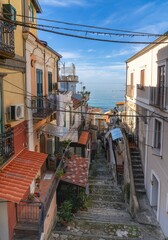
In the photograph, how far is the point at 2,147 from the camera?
788cm

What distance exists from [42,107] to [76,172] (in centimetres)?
549

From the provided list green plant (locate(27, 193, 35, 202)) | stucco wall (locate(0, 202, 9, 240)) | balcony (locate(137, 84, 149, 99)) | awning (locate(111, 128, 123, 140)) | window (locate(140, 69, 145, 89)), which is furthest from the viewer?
awning (locate(111, 128, 123, 140))

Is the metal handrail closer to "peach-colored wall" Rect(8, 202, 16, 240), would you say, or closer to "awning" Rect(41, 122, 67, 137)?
"awning" Rect(41, 122, 67, 137)

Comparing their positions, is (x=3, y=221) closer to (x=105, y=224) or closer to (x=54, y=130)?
(x=105, y=224)

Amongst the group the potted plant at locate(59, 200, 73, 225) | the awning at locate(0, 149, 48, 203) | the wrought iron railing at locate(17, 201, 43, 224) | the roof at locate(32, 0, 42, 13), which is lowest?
the potted plant at locate(59, 200, 73, 225)

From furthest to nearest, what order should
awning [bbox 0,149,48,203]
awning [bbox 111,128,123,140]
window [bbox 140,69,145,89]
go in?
awning [bbox 111,128,123,140], window [bbox 140,69,145,89], awning [bbox 0,149,48,203]

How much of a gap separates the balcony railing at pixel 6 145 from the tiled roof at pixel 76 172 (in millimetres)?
6188

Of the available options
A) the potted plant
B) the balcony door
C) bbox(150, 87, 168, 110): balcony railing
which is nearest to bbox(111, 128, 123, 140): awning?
bbox(150, 87, 168, 110): balcony railing

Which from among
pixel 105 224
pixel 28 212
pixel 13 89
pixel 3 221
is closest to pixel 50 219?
pixel 28 212

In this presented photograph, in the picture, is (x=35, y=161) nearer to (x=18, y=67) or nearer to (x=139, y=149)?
(x=18, y=67)

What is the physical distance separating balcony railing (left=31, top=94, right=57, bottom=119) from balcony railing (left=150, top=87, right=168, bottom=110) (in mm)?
5836

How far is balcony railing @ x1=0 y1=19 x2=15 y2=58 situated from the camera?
7.21m

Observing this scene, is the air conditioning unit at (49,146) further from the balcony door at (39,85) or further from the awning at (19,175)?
the awning at (19,175)

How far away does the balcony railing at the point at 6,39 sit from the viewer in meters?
7.21
